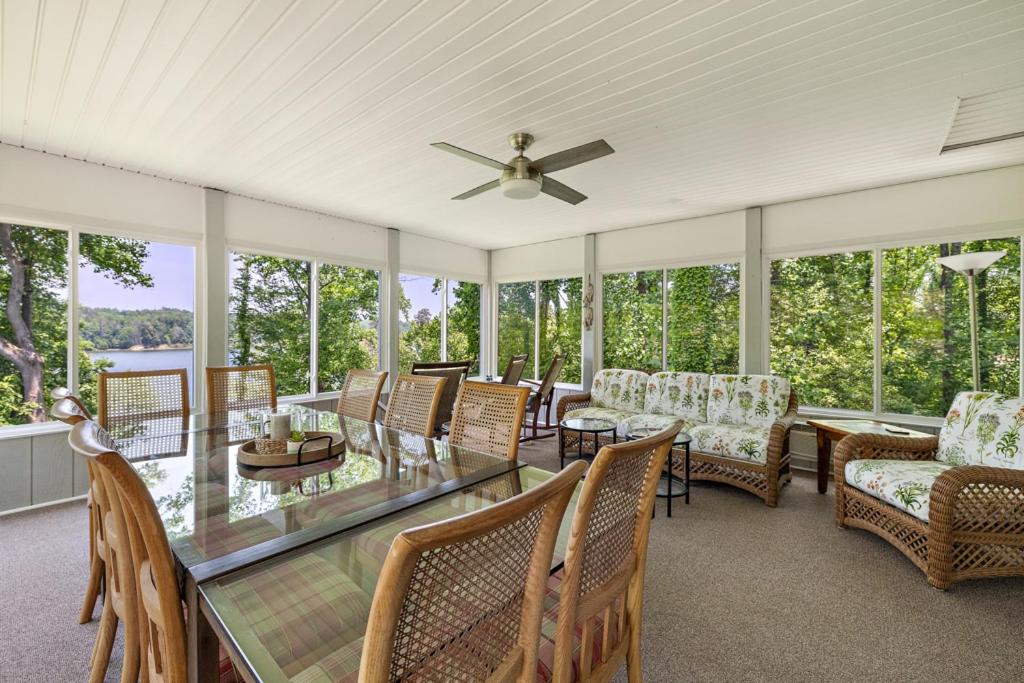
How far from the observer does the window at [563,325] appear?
638 cm

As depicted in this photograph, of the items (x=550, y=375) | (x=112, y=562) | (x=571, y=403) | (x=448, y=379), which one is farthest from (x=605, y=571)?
(x=550, y=375)

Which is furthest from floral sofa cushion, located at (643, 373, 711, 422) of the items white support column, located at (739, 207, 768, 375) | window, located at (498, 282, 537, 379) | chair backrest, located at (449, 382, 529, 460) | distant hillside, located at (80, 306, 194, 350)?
distant hillside, located at (80, 306, 194, 350)

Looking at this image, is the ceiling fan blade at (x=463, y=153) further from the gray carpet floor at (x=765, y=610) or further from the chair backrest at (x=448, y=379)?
the gray carpet floor at (x=765, y=610)

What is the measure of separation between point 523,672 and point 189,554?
0.92 meters

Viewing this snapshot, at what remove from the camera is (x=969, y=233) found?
3.72 m

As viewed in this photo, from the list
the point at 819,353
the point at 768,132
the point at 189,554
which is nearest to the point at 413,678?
the point at 189,554

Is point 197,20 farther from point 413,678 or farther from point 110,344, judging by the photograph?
point 110,344

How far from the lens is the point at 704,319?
17.0 feet

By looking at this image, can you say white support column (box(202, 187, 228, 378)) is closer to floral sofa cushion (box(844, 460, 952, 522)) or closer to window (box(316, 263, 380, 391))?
window (box(316, 263, 380, 391))

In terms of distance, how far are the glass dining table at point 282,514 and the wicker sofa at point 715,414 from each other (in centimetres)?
220

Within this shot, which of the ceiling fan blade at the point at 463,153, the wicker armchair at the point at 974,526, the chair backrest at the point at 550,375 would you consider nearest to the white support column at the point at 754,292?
A: the chair backrest at the point at 550,375

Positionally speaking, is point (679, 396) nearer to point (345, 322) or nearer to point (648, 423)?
point (648, 423)

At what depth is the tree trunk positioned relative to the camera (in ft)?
10.8

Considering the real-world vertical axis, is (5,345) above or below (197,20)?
below
